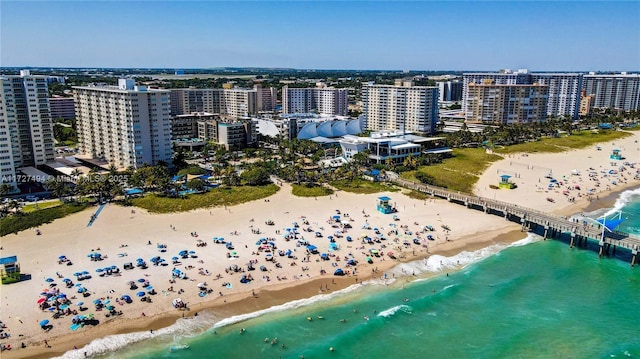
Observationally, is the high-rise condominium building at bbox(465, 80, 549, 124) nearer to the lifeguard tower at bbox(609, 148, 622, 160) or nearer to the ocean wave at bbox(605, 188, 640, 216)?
the lifeguard tower at bbox(609, 148, 622, 160)

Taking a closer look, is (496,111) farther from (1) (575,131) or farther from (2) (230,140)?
(2) (230,140)

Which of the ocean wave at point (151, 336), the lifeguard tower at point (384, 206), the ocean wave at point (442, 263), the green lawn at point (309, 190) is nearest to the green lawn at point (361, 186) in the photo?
the green lawn at point (309, 190)

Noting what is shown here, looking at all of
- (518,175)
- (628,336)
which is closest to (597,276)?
(628,336)

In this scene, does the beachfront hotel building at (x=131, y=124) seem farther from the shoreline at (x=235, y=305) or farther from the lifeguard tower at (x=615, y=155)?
the lifeguard tower at (x=615, y=155)

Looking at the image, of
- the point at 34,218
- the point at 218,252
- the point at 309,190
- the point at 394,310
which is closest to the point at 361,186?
the point at 309,190

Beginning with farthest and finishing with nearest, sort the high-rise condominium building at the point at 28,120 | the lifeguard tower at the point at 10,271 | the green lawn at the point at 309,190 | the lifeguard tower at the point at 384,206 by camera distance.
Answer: the high-rise condominium building at the point at 28,120 → the green lawn at the point at 309,190 → the lifeguard tower at the point at 384,206 → the lifeguard tower at the point at 10,271

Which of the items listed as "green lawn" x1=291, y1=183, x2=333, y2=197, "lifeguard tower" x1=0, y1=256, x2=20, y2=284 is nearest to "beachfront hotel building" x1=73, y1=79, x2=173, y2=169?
"green lawn" x1=291, y1=183, x2=333, y2=197

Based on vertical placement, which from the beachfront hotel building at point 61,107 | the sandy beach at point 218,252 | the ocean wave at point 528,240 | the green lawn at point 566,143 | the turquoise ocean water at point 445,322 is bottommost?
the turquoise ocean water at point 445,322
